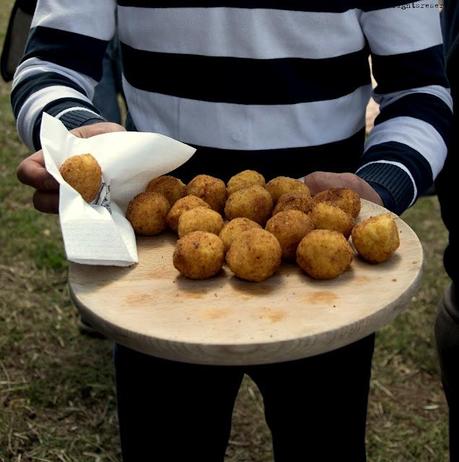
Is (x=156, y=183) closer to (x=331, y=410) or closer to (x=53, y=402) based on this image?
(x=331, y=410)

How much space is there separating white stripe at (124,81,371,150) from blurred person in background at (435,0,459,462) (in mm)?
348

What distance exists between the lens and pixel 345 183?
136cm

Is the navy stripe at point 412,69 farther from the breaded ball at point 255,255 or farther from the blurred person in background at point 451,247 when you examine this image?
the breaded ball at point 255,255

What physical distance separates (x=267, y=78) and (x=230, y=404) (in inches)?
25.0

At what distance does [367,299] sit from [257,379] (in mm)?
467

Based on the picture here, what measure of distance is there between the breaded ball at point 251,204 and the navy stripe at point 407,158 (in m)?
0.25

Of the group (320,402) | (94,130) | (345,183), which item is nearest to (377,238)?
(345,183)

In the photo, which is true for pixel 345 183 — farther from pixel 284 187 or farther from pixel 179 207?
pixel 179 207

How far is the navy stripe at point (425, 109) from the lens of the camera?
4.78ft

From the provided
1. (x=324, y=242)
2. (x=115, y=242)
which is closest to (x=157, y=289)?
(x=115, y=242)

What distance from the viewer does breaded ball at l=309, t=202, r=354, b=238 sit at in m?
1.26

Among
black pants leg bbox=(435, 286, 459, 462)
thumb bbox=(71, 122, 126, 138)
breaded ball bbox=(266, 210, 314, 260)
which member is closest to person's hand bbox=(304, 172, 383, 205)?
breaded ball bbox=(266, 210, 314, 260)

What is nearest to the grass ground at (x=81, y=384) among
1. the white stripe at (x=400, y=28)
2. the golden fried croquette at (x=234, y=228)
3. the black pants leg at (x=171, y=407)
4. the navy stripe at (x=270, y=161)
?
the black pants leg at (x=171, y=407)

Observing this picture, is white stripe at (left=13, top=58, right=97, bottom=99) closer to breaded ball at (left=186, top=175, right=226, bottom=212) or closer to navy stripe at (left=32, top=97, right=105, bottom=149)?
navy stripe at (left=32, top=97, right=105, bottom=149)
